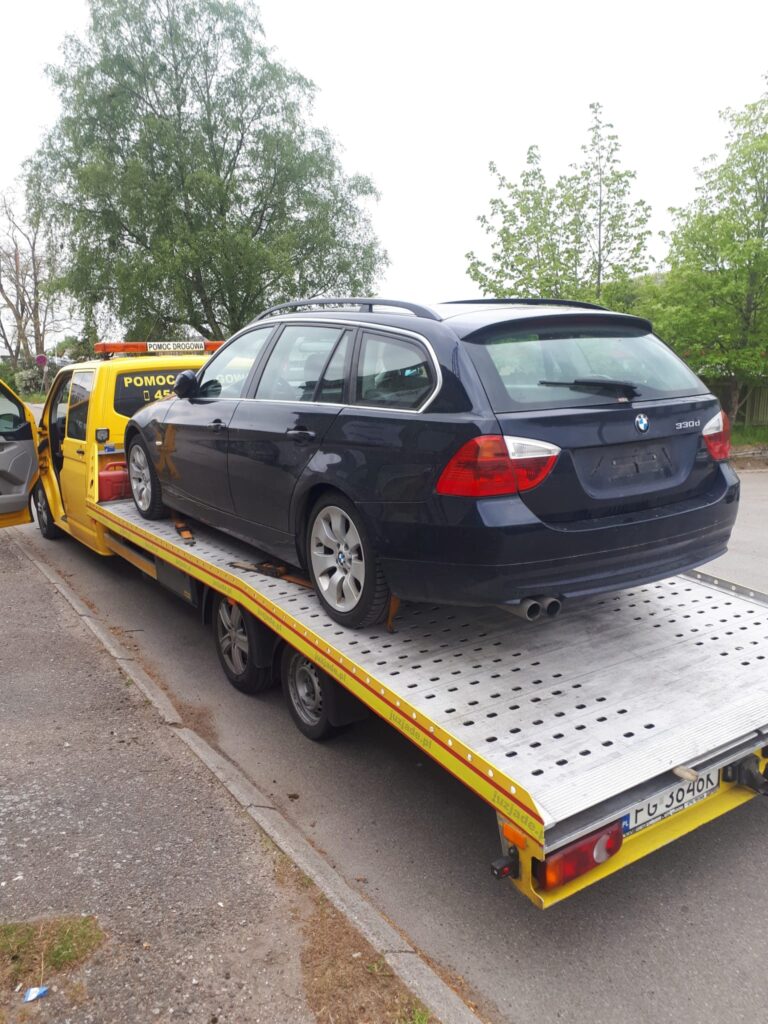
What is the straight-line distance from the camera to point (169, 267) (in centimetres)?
2650

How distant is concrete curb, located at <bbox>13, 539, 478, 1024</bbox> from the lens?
2484 millimetres

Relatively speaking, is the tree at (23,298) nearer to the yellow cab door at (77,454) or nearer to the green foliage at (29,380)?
the green foliage at (29,380)

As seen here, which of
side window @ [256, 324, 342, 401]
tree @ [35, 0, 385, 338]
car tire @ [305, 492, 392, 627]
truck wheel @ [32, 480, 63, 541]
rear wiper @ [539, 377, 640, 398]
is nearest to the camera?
rear wiper @ [539, 377, 640, 398]

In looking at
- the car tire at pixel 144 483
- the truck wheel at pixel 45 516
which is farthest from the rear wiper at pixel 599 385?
the truck wheel at pixel 45 516

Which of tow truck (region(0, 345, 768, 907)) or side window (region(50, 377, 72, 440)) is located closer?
tow truck (region(0, 345, 768, 907))

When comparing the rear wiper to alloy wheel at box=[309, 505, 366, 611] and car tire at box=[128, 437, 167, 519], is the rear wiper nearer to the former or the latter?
alloy wheel at box=[309, 505, 366, 611]

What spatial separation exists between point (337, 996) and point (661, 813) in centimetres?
124

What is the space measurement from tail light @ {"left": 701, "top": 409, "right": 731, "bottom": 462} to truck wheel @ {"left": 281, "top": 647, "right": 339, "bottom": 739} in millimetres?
2174

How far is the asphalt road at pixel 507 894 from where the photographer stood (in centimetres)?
257

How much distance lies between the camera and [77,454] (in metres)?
7.39

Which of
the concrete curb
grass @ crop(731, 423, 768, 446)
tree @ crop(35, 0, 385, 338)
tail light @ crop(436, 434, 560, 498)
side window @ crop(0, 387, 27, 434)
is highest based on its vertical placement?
tree @ crop(35, 0, 385, 338)

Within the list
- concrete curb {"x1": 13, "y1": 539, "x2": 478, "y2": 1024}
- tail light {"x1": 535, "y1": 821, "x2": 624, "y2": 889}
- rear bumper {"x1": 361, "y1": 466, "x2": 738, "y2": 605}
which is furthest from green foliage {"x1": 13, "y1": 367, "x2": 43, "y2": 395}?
tail light {"x1": 535, "y1": 821, "x2": 624, "y2": 889}

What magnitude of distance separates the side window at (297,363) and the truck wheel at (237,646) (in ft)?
4.20

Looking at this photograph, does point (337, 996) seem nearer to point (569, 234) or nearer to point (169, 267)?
point (569, 234)
